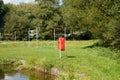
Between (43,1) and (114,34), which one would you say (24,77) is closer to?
(114,34)

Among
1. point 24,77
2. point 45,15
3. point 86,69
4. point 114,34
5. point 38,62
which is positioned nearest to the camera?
point 86,69

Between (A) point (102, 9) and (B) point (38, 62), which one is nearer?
(B) point (38, 62)

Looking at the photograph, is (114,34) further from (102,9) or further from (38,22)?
(38,22)

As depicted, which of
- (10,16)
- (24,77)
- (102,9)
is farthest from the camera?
(10,16)

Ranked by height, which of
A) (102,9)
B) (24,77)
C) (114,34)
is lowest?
(24,77)

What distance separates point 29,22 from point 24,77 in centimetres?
5501

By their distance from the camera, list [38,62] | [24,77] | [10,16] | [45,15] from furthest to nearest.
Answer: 1. [10,16]
2. [45,15]
3. [38,62]
4. [24,77]

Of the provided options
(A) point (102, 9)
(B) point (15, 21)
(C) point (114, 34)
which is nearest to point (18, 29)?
(B) point (15, 21)

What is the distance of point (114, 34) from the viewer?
3119 cm

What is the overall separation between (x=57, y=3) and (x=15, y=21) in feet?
34.3

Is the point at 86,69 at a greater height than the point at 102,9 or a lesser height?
lesser

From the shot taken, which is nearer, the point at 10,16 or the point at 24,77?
the point at 24,77

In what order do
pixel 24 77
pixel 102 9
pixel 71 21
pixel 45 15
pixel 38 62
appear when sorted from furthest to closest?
pixel 45 15 → pixel 71 21 → pixel 102 9 → pixel 38 62 → pixel 24 77

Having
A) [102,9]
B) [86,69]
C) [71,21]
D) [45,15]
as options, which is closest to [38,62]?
[86,69]
